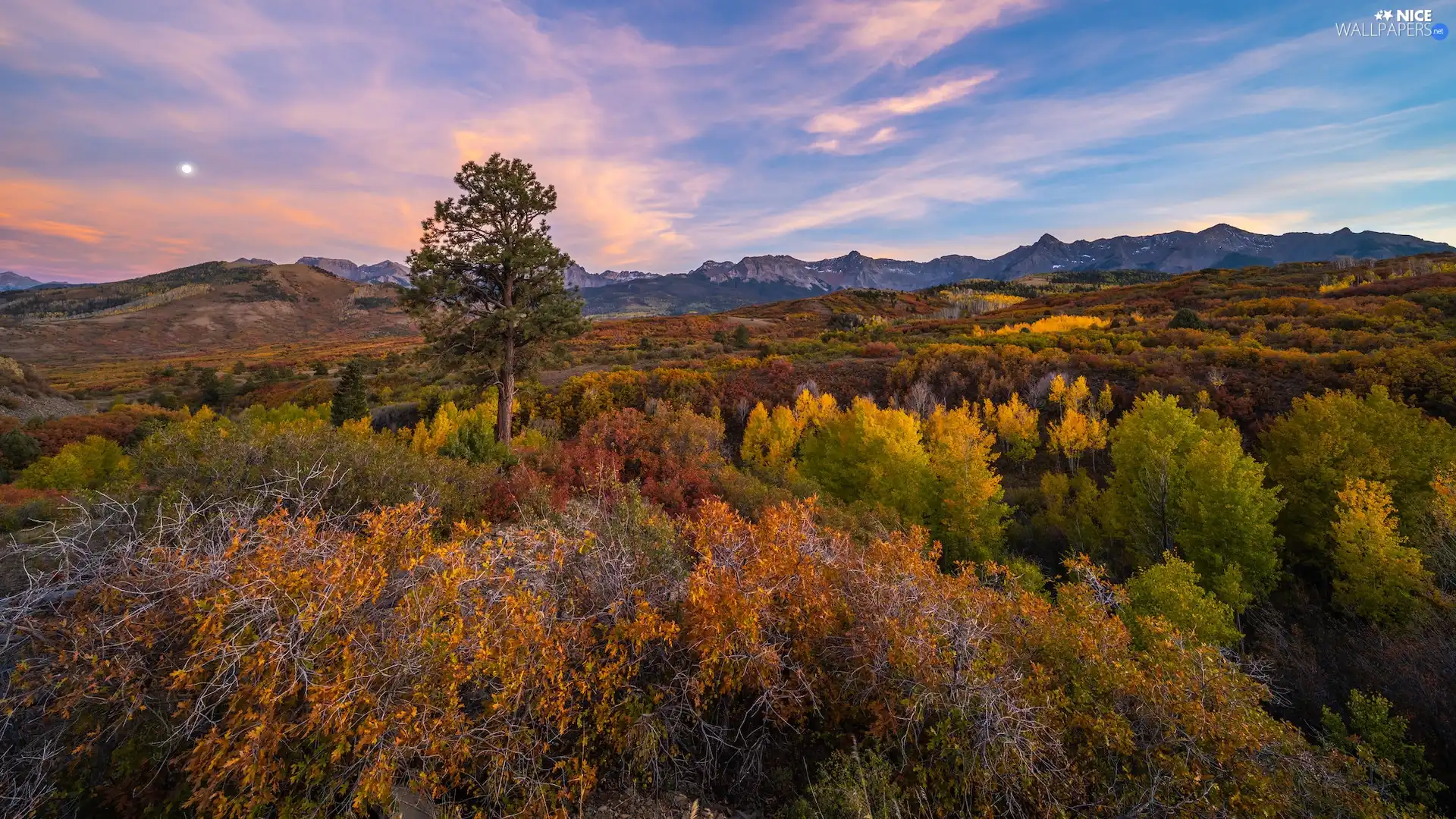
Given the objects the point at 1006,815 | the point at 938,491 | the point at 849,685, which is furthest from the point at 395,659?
the point at 938,491

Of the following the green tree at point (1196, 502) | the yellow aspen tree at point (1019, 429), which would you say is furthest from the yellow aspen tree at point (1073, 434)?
the green tree at point (1196, 502)

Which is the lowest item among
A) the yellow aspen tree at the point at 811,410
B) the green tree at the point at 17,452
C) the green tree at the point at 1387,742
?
the green tree at the point at 1387,742

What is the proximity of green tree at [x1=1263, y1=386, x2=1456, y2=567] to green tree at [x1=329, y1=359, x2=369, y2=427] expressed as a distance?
43.1m

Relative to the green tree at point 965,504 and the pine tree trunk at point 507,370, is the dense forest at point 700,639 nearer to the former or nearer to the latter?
the green tree at point 965,504

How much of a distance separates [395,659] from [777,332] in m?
65.4

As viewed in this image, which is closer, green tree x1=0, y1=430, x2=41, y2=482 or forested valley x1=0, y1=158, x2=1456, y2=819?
forested valley x1=0, y1=158, x2=1456, y2=819

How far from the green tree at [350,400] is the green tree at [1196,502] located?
38572 mm

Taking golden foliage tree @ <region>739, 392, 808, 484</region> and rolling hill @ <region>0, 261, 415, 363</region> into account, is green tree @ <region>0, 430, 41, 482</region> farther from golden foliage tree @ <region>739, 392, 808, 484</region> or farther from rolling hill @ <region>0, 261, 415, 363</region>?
rolling hill @ <region>0, 261, 415, 363</region>

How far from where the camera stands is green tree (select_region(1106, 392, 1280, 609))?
45.1 ft

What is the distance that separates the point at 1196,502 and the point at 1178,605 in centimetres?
639

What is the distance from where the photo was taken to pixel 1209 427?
1898 cm

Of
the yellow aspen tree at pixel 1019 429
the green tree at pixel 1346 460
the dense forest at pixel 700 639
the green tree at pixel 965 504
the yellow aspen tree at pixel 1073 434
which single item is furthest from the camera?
the yellow aspen tree at pixel 1019 429

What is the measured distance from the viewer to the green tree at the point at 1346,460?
14.8 m

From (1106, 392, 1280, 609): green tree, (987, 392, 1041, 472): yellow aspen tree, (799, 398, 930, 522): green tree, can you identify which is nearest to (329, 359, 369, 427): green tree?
(799, 398, 930, 522): green tree
